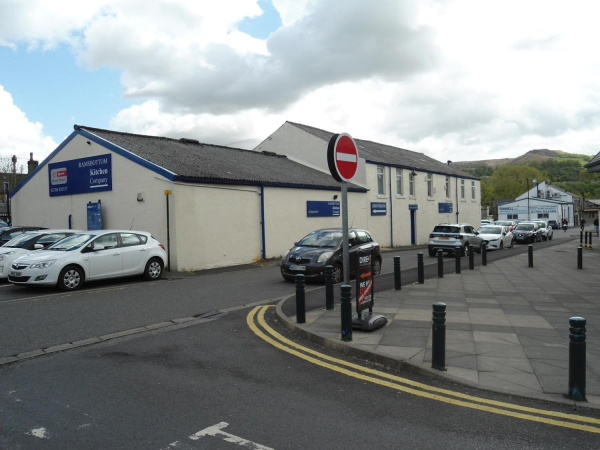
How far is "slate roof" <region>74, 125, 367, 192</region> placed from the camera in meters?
18.4

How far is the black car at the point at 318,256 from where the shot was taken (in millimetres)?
12898

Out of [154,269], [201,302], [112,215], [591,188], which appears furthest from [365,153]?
[591,188]

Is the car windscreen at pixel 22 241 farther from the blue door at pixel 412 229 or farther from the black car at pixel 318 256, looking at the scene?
the blue door at pixel 412 229

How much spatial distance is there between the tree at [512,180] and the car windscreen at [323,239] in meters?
112

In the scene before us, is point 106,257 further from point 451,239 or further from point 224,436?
point 451,239

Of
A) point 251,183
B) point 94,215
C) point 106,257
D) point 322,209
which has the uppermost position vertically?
point 251,183

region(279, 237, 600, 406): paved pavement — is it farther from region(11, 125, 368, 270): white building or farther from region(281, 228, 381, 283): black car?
region(11, 125, 368, 270): white building

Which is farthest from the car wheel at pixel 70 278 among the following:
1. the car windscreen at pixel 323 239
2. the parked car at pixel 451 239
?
the parked car at pixel 451 239

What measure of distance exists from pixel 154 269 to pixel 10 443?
10.7m

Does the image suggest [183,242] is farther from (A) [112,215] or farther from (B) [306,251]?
(B) [306,251]

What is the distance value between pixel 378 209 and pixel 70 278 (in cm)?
2187

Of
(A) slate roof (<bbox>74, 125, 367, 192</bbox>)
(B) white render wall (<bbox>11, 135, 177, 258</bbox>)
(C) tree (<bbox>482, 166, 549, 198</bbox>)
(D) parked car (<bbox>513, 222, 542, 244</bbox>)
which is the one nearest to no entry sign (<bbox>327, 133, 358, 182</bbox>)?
(A) slate roof (<bbox>74, 125, 367, 192</bbox>)

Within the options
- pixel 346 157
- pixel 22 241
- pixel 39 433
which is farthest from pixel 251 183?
pixel 39 433

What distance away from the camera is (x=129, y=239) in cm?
1370
